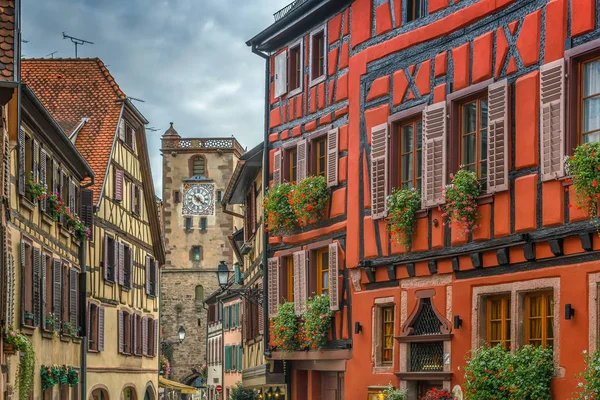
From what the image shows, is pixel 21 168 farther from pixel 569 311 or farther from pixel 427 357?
pixel 569 311

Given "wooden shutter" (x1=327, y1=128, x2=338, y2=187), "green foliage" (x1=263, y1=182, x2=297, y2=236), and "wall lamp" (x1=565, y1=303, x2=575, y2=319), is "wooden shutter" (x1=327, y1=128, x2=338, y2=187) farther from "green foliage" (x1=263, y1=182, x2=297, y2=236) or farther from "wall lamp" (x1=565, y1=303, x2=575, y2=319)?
"wall lamp" (x1=565, y1=303, x2=575, y2=319)

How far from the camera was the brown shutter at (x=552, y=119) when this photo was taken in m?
13.5

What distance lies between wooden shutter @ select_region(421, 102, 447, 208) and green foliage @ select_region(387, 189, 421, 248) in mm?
219

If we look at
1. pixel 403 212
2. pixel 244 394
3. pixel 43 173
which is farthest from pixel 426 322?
pixel 244 394

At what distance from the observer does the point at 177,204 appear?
80.8 metres

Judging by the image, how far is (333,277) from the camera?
19.7 m

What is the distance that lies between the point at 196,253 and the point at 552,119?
66267mm

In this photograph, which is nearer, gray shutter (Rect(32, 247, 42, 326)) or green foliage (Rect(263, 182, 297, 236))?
green foliage (Rect(263, 182, 297, 236))

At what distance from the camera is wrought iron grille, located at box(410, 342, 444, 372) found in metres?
16.3

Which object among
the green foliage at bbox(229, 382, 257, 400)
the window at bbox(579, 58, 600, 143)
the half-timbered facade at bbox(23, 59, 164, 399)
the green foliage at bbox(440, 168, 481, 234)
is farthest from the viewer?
the half-timbered facade at bbox(23, 59, 164, 399)

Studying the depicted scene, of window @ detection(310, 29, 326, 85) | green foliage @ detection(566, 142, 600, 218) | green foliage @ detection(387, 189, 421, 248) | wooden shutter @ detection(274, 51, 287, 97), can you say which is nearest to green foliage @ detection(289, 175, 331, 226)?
window @ detection(310, 29, 326, 85)

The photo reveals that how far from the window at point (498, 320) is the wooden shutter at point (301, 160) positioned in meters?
6.40

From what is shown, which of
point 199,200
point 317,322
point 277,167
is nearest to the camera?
point 317,322

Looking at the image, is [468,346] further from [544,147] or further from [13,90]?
[13,90]
